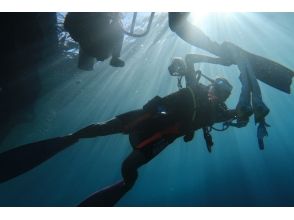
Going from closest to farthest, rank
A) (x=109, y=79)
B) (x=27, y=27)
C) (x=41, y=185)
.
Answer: (x=27, y=27)
(x=109, y=79)
(x=41, y=185)

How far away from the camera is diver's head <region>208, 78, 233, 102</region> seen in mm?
5758

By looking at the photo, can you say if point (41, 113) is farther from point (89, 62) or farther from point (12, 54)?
point (89, 62)

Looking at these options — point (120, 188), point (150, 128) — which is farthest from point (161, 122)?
point (120, 188)

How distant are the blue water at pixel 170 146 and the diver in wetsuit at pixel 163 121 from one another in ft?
34.5

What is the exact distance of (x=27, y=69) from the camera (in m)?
10.4

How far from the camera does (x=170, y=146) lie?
62.6 meters

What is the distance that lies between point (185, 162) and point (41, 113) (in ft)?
165

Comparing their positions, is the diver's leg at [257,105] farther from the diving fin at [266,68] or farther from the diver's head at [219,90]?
the diver's head at [219,90]

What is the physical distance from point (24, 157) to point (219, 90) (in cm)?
378

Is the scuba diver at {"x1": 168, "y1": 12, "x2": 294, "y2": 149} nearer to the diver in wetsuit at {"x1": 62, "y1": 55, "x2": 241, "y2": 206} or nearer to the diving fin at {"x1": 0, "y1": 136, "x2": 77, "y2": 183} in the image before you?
the diver in wetsuit at {"x1": 62, "y1": 55, "x2": 241, "y2": 206}

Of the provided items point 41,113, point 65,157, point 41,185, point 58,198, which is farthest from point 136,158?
point 58,198

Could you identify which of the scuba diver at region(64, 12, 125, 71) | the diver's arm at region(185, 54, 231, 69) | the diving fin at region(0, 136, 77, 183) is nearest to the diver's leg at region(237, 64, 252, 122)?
the diver's arm at region(185, 54, 231, 69)

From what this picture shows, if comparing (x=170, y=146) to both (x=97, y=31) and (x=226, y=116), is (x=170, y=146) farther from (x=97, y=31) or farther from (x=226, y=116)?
(x=97, y=31)

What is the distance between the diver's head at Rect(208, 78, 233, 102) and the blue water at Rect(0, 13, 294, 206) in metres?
10.4
